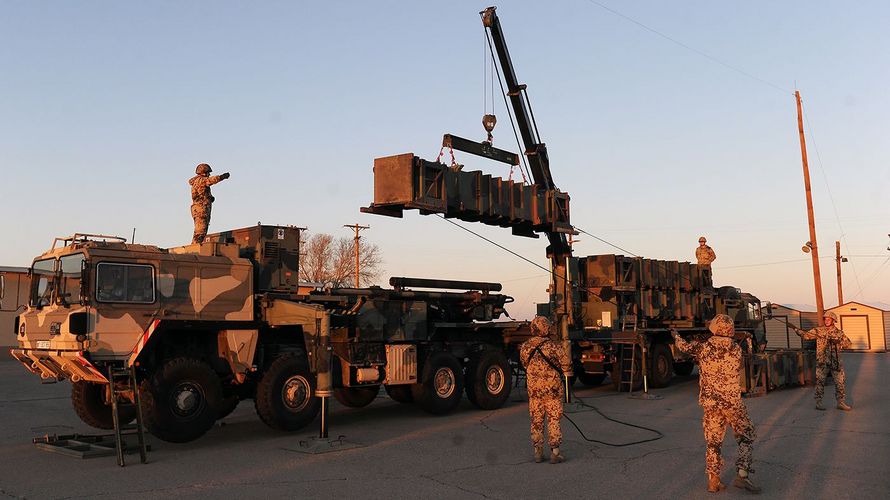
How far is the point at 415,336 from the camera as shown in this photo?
45.0 ft

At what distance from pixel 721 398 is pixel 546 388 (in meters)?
2.15

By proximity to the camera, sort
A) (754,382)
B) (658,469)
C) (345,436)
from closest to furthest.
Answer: (658,469) < (345,436) < (754,382)

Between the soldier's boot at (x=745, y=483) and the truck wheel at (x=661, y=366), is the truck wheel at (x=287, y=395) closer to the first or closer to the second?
the soldier's boot at (x=745, y=483)

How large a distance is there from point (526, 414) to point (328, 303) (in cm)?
428

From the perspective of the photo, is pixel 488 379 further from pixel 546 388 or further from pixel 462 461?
pixel 546 388

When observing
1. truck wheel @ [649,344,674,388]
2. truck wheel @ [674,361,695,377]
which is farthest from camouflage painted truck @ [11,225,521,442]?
truck wheel @ [674,361,695,377]

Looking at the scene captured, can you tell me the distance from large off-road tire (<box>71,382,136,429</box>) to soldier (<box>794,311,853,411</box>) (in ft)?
39.7

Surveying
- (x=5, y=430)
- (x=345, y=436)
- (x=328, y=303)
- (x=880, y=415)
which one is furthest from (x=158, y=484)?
(x=880, y=415)

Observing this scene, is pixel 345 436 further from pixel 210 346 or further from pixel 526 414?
pixel 526 414

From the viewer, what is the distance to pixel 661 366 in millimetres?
19219

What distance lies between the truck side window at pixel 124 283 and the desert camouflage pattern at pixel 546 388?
5539 millimetres

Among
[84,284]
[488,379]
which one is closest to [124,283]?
[84,284]

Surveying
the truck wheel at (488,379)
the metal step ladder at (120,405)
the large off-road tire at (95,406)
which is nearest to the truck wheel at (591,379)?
the truck wheel at (488,379)

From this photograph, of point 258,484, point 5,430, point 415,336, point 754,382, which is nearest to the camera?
point 258,484
